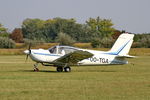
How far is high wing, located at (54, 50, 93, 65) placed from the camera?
23250 millimetres

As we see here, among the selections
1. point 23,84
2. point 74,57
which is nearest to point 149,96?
point 23,84

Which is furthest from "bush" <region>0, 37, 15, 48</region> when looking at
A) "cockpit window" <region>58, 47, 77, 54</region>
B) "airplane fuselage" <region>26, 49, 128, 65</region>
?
"cockpit window" <region>58, 47, 77, 54</region>

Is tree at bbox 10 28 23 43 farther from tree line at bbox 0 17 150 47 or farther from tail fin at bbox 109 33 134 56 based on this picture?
tail fin at bbox 109 33 134 56

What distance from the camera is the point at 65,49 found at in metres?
24.0

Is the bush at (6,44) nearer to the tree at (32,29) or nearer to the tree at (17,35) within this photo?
the tree at (32,29)

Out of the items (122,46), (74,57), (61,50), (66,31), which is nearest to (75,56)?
(74,57)

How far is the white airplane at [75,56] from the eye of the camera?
23.5 metres

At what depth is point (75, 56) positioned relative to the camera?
23594 millimetres

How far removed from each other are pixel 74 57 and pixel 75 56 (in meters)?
0.15

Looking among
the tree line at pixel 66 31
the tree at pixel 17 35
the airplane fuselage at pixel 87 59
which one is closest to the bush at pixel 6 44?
the tree line at pixel 66 31

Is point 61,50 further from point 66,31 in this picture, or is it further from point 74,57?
point 66,31

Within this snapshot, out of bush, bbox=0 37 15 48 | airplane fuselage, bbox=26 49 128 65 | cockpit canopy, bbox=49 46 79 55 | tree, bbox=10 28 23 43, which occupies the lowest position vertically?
airplane fuselage, bbox=26 49 128 65

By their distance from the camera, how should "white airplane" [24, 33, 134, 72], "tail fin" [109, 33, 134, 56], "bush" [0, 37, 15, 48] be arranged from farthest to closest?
"bush" [0, 37, 15, 48], "tail fin" [109, 33, 134, 56], "white airplane" [24, 33, 134, 72]

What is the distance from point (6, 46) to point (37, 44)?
218 inches
